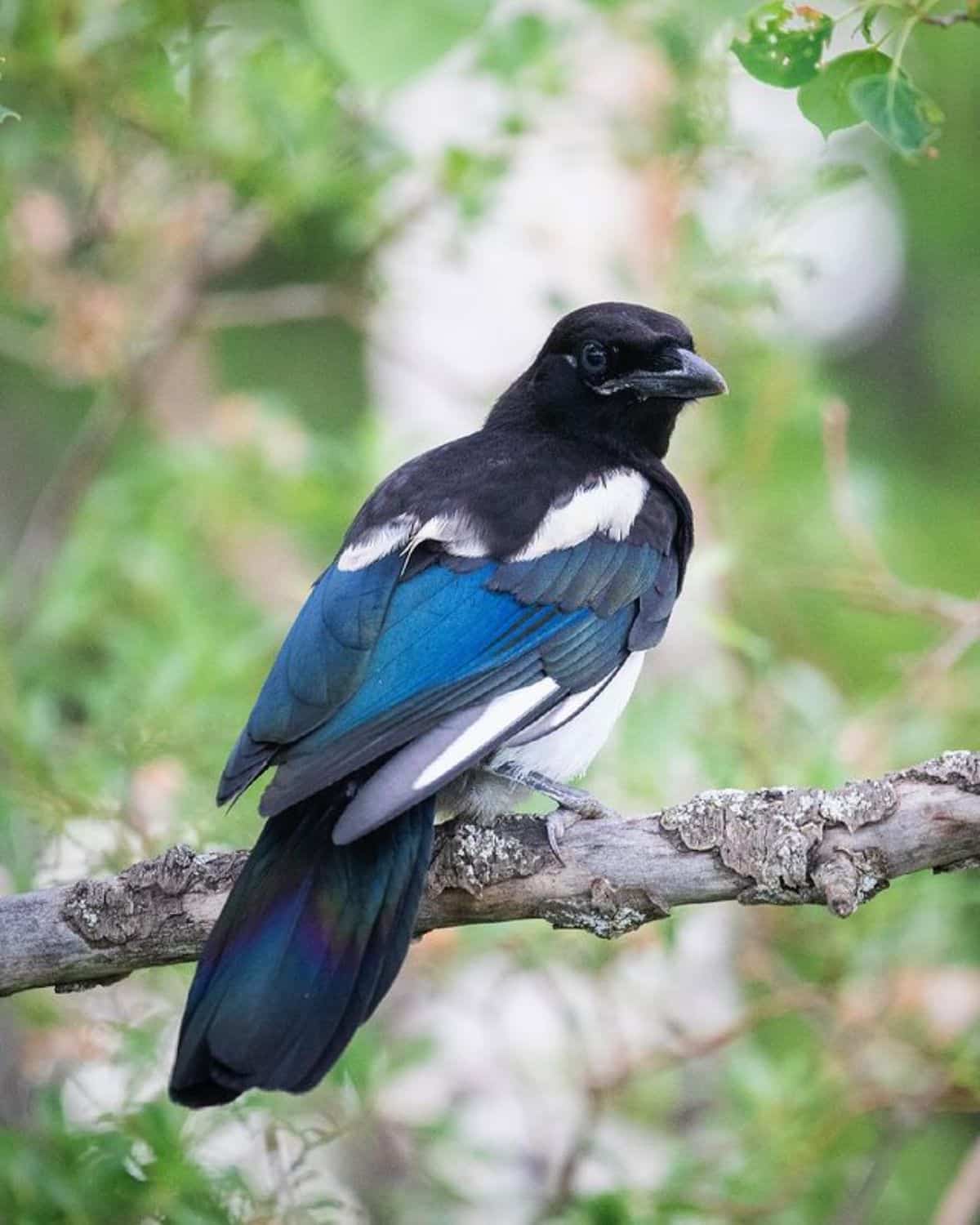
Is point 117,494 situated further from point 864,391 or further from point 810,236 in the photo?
point 864,391

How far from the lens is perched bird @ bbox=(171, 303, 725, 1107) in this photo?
2588 millimetres

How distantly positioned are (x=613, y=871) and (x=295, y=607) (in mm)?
2186

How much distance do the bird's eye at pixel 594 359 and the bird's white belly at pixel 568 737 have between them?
0.67 m

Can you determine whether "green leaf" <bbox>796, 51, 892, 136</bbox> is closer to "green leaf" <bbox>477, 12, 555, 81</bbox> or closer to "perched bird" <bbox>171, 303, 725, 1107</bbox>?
"perched bird" <bbox>171, 303, 725, 1107</bbox>

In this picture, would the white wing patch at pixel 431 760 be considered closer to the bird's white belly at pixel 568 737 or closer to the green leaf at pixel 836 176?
the bird's white belly at pixel 568 737

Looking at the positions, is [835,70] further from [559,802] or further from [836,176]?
[836,176]

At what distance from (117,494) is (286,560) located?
1.46 meters

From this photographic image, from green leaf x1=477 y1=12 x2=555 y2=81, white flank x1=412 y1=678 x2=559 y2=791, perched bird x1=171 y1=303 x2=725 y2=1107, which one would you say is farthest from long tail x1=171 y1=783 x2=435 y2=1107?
green leaf x1=477 y1=12 x2=555 y2=81

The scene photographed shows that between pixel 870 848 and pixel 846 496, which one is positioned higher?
pixel 846 496

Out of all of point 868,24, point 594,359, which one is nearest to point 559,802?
point 594,359

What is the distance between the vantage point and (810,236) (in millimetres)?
4348

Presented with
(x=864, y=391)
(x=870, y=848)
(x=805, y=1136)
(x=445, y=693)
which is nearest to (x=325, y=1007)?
(x=445, y=693)

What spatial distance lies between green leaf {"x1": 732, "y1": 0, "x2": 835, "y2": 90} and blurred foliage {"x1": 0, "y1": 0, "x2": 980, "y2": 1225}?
0.75 metres

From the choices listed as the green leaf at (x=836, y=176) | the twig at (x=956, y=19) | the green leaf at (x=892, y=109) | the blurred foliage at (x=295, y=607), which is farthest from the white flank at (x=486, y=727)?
the green leaf at (x=836, y=176)
